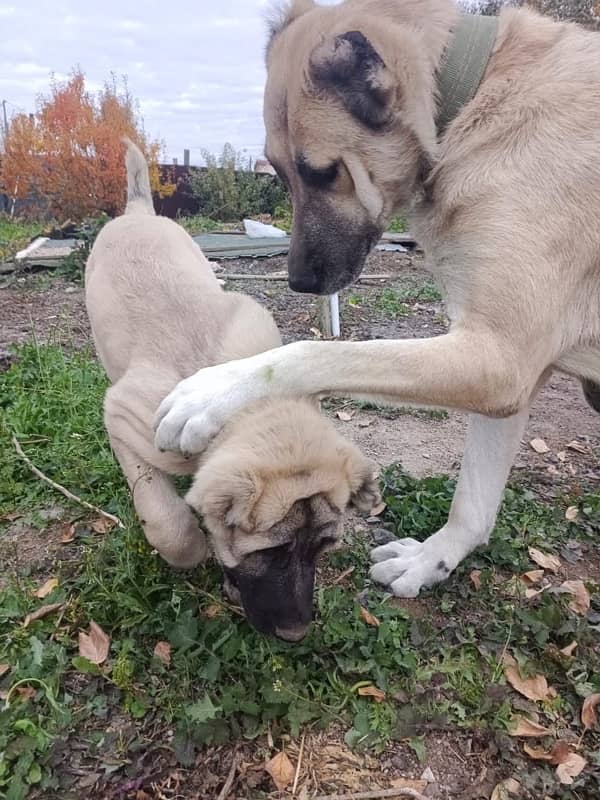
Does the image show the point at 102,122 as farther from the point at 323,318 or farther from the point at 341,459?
the point at 341,459

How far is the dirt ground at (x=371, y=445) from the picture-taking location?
6.88 ft

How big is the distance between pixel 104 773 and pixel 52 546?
48.2 inches

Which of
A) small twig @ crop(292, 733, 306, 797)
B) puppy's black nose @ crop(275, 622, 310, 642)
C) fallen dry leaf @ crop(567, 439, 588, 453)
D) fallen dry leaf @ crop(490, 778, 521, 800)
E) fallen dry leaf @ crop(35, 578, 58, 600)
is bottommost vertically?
fallen dry leaf @ crop(490, 778, 521, 800)

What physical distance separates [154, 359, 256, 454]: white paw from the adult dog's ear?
1138 mm

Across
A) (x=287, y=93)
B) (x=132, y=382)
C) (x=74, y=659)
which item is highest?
(x=287, y=93)

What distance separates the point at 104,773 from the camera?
2053mm

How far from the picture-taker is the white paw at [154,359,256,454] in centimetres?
249

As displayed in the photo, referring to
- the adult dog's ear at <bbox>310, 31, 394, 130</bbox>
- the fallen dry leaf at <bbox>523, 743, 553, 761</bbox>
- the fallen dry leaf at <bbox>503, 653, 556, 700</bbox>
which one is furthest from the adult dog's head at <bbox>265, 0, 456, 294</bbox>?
the fallen dry leaf at <bbox>523, 743, 553, 761</bbox>

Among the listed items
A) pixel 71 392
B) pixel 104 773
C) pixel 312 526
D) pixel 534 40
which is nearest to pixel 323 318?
pixel 71 392

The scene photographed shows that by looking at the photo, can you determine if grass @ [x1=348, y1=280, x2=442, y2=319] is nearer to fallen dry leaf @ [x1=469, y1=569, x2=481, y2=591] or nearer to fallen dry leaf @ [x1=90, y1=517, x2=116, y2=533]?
fallen dry leaf @ [x1=469, y1=569, x2=481, y2=591]

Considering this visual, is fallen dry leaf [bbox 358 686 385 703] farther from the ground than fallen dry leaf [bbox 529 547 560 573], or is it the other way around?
fallen dry leaf [bbox 358 686 385 703]

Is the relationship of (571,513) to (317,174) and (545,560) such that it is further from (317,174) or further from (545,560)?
(317,174)

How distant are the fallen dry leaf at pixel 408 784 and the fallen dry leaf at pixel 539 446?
2.63 meters

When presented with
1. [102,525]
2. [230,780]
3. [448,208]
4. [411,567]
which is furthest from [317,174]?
[230,780]
